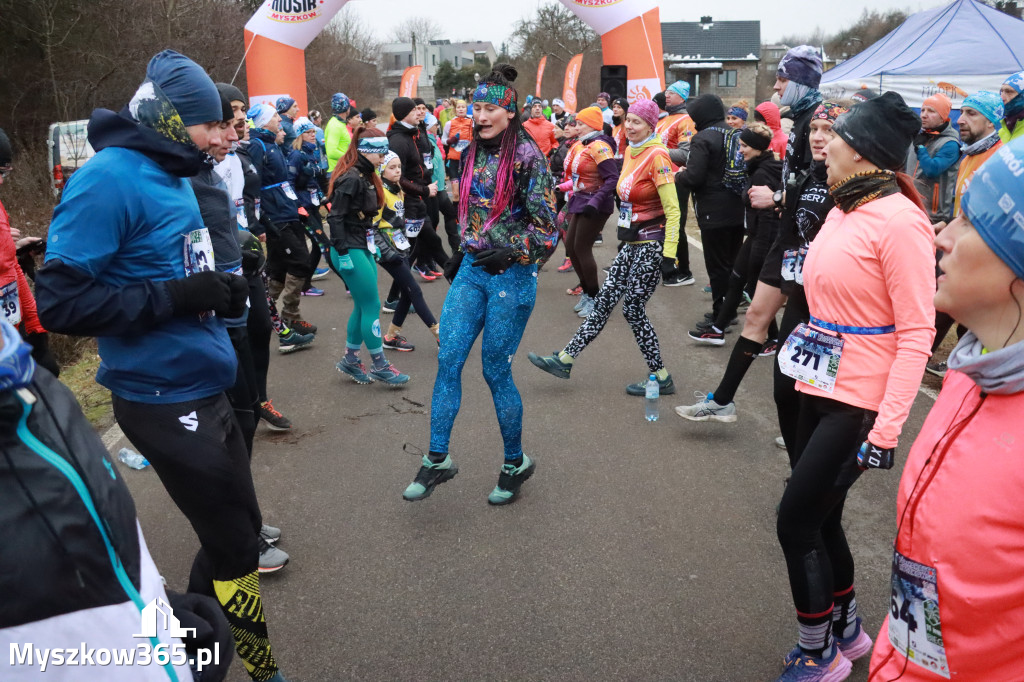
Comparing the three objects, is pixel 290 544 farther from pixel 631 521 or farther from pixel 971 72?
pixel 971 72

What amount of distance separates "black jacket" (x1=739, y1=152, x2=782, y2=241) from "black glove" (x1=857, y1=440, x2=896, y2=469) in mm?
3728

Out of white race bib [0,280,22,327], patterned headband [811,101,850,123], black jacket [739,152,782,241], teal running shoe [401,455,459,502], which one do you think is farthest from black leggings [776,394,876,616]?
white race bib [0,280,22,327]

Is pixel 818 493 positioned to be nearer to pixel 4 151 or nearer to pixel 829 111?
pixel 829 111

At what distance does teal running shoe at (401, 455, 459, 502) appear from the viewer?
403 centimetres

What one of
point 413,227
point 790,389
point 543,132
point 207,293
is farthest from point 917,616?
point 543,132

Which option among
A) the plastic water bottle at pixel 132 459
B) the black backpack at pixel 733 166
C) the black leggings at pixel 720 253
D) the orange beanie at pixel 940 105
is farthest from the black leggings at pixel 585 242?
the plastic water bottle at pixel 132 459

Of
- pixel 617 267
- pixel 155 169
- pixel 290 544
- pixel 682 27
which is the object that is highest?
pixel 682 27

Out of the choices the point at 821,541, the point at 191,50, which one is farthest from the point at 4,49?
the point at 821,541

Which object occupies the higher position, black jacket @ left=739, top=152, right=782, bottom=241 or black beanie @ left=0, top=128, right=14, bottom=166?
black beanie @ left=0, top=128, right=14, bottom=166

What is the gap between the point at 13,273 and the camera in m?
4.01

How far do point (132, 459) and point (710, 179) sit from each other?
5553 mm

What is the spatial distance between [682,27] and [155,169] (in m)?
78.8

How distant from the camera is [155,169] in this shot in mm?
2410

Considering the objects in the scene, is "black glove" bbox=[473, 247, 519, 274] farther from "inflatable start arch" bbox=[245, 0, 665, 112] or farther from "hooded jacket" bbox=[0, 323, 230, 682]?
"inflatable start arch" bbox=[245, 0, 665, 112]
